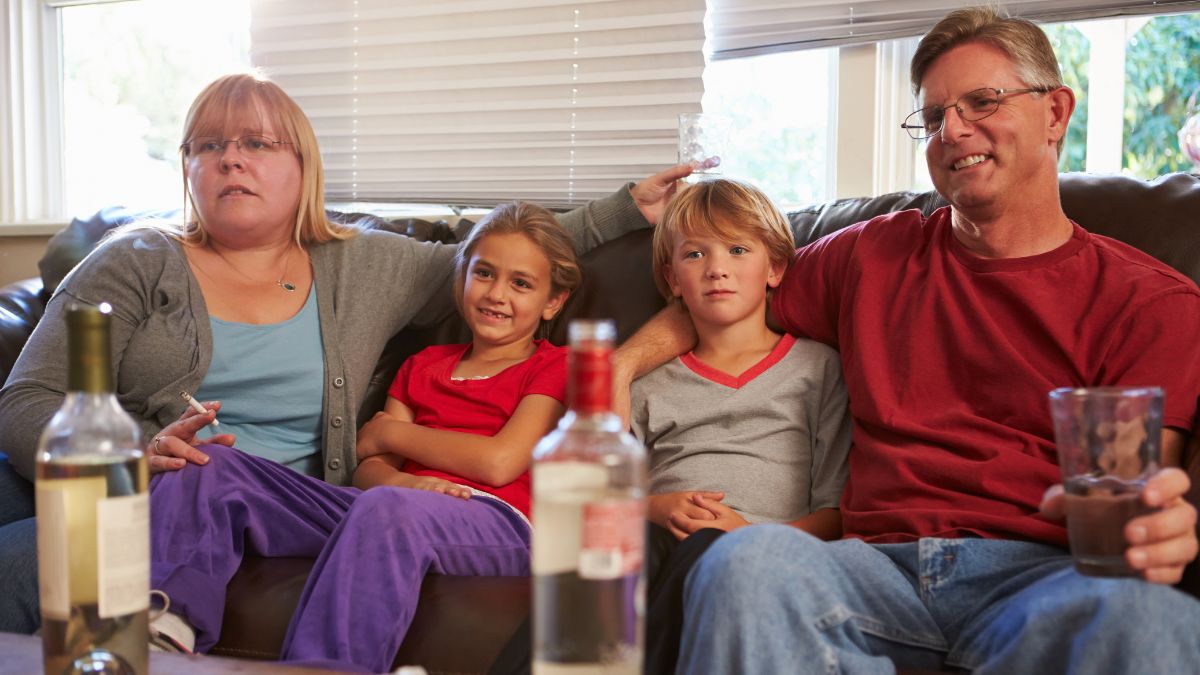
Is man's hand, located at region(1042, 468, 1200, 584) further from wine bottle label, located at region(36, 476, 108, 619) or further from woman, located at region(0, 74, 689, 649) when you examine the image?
woman, located at region(0, 74, 689, 649)

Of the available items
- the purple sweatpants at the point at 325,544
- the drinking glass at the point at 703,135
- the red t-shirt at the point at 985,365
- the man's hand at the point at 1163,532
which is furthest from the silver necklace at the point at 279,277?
the man's hand at the point at 1163,532

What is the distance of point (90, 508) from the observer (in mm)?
893

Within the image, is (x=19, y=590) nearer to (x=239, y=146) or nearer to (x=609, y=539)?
(x=239, y=146)

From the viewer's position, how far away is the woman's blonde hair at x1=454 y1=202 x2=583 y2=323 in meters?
2.13

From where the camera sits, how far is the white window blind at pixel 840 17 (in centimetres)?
232

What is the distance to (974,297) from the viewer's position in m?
1.69

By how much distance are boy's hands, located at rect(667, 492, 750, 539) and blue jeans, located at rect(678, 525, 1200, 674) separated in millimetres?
268

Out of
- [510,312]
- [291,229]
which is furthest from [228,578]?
[291,229]

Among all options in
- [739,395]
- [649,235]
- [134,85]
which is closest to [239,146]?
[649,235]

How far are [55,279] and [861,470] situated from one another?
1912 mm

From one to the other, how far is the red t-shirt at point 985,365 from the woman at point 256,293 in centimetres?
64

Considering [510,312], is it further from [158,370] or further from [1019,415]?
[1019,415]

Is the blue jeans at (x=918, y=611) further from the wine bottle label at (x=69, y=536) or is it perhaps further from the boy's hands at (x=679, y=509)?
the wine bottle label at (x=69, y=536)

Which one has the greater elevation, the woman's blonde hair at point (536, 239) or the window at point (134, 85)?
the window at point (134, 85)
